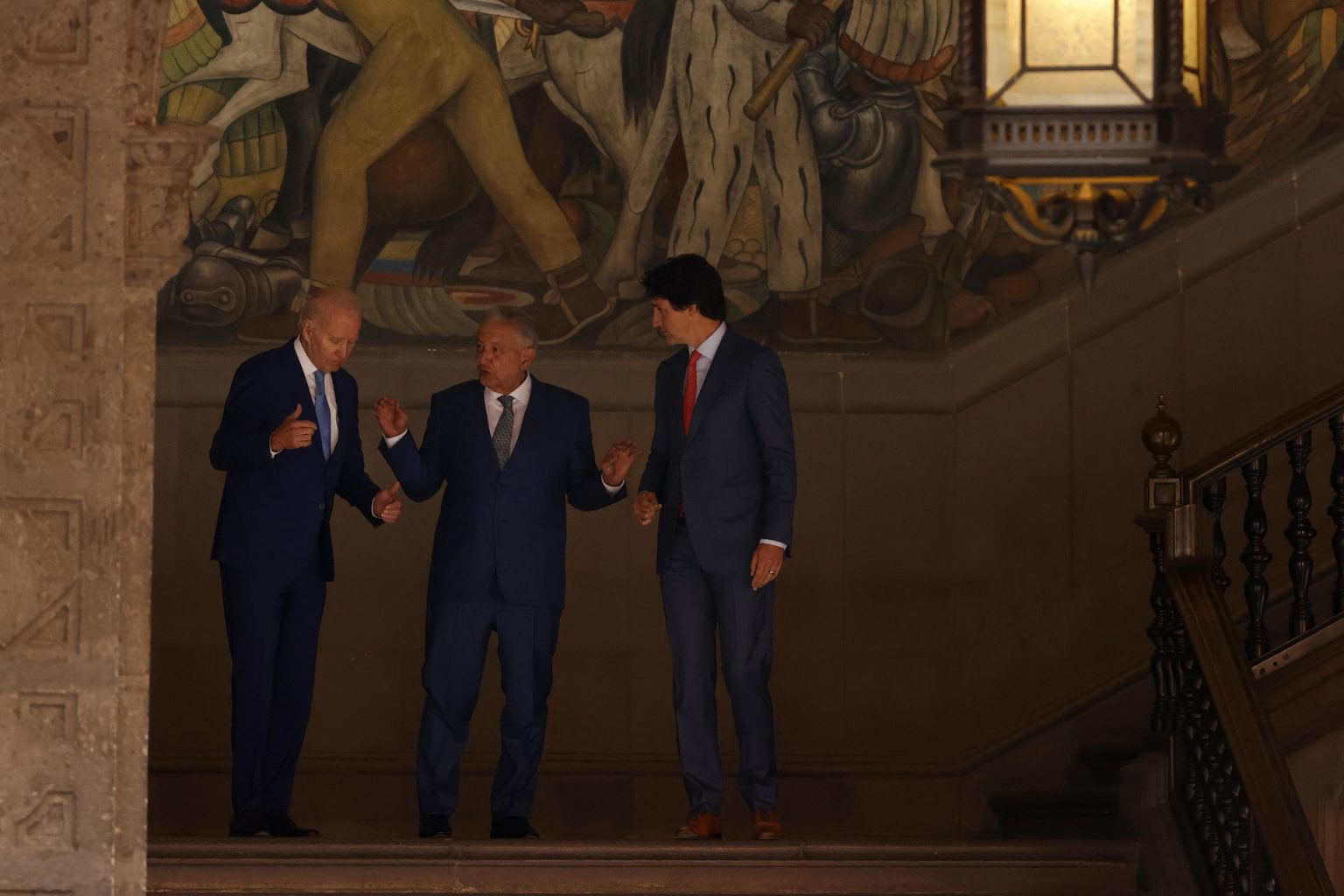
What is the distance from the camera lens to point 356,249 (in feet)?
34.7

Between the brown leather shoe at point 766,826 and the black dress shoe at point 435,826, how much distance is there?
971mm

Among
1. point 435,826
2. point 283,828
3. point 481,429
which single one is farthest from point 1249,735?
point 283,828

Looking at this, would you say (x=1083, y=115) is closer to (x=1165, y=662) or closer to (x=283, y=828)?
(x=1165, y=662)

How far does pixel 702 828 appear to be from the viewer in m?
8.27

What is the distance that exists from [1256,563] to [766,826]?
1885mm

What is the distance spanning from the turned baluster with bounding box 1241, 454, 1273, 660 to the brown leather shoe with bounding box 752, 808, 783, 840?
171cm

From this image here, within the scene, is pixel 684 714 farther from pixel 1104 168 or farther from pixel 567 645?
pixel 1104 168

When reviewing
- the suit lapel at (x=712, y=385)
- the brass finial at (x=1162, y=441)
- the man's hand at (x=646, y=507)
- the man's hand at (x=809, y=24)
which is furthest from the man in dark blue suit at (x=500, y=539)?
the man's hand at (x=809, y=24)

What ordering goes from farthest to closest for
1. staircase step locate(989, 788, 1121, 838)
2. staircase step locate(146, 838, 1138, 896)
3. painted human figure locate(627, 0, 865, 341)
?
painted human figure locate(627, 0, 865, 341) → staircase step locate(989, 788, 1121, 838) → staircase step locate(146, 838, 1138, 896)

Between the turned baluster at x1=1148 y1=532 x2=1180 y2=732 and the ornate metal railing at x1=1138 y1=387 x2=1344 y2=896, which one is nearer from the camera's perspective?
the ornate metal railing at x1=1138 y1=387 x2=1344 y2=896

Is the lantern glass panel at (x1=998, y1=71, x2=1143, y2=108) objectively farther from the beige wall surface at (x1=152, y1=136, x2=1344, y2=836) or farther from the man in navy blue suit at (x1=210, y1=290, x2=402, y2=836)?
the beige wall surface at (x1=152, y1=136, x2=1344, y2=836)

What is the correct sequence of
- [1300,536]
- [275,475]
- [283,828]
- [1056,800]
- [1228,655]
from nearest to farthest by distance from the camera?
1. [1228,655]
2. [283,828]
3. [275,475]
4. [1300,536]
5. [1056,800]

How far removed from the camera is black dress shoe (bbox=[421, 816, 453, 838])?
8336mm

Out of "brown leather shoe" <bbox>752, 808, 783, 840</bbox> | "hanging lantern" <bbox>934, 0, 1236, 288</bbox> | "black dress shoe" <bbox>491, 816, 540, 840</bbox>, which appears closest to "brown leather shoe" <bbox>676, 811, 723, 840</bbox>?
"brown leather shoe" <bbox>752, 808, 783, 840</bbox>
